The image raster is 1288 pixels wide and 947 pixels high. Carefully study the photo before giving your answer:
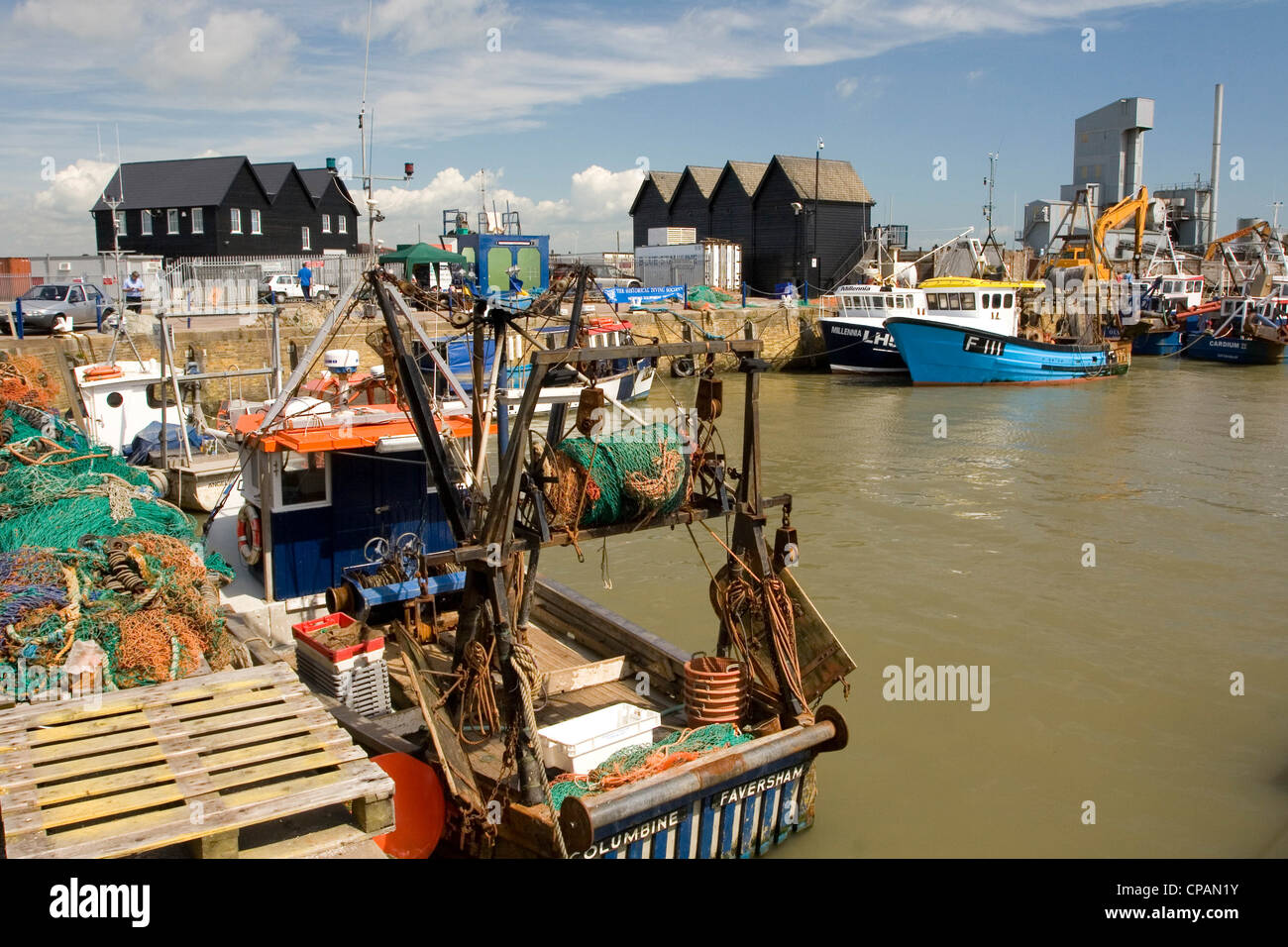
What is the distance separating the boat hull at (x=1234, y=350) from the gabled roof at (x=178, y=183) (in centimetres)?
4257

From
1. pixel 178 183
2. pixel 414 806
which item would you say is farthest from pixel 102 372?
pixel 178 183

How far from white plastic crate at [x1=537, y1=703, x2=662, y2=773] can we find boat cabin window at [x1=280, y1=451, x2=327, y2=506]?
3.64 metres

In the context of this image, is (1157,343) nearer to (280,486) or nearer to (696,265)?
(696,265)

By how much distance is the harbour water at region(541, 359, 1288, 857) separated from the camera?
8.41 metres

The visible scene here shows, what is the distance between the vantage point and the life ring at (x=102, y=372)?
1811 centimetres

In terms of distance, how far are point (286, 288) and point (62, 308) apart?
438 inches

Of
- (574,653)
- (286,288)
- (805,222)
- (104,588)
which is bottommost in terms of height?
(574,653)

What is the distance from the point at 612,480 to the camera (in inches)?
252

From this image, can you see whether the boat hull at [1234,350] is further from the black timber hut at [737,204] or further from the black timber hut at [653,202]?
the black timber hut at [653,202]

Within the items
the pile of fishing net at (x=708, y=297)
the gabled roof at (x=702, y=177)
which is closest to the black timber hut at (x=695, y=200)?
the gabled roof at (x=702, y=177)

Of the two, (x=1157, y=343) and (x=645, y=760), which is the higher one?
(x=1157, y=343)
